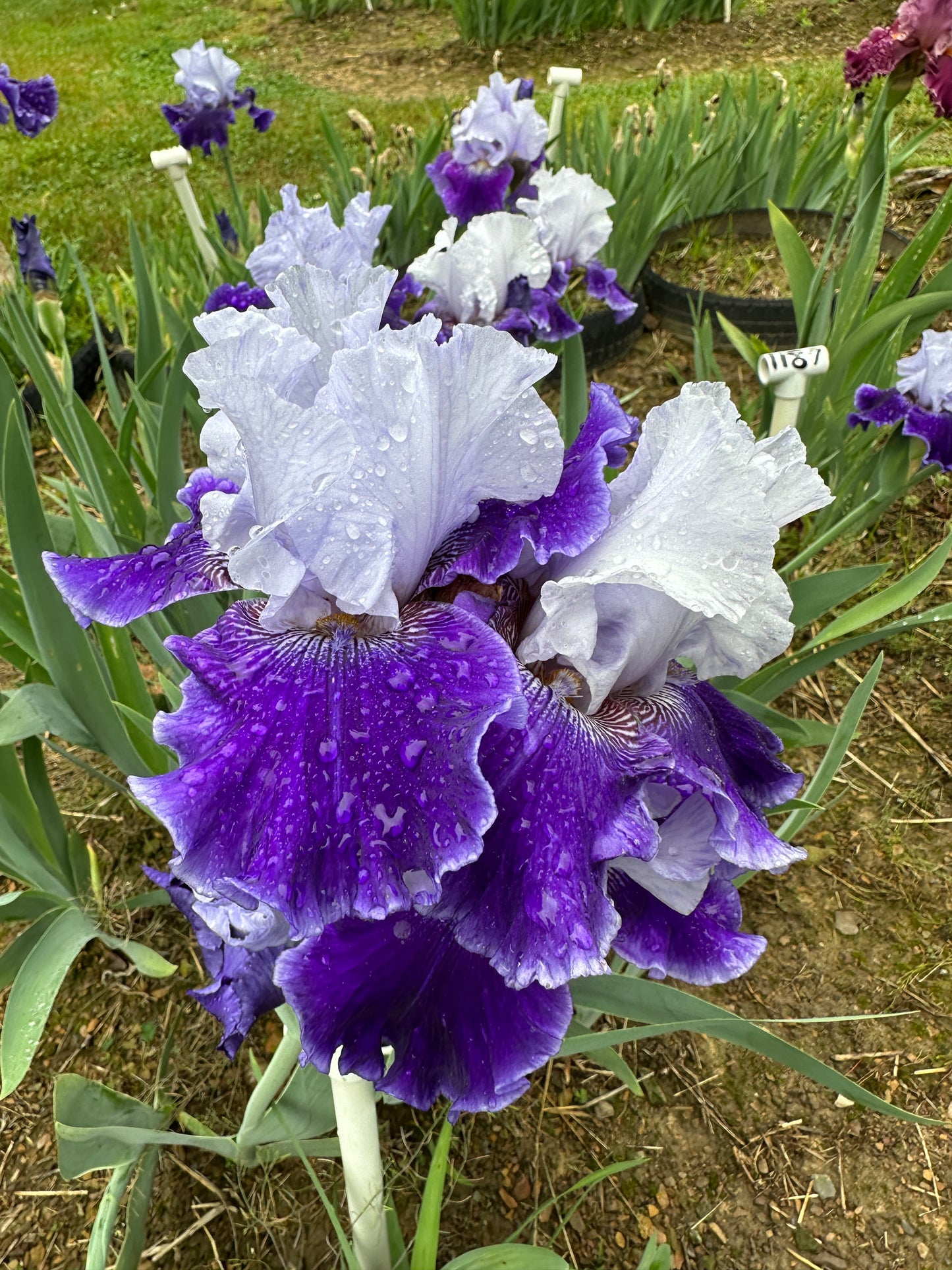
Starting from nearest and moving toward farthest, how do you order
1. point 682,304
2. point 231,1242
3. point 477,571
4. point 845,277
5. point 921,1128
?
point 477,571, point 231,1242, point 921,1128, point 845,277, point 682,304

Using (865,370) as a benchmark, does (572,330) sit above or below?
above

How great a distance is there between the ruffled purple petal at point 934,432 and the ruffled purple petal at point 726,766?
124 cm

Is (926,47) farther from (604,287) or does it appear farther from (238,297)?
(238,297)

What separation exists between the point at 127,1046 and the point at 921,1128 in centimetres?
139

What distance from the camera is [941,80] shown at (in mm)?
1965

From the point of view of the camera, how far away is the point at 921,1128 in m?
1.51

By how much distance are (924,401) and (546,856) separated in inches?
69.3

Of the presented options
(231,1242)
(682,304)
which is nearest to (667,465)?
(231,1242)

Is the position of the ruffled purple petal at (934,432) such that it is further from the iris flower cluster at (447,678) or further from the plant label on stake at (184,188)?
the plant label on stake at (184,188)

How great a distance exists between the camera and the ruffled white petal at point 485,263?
2219 mm

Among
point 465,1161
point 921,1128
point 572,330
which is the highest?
point 572,330

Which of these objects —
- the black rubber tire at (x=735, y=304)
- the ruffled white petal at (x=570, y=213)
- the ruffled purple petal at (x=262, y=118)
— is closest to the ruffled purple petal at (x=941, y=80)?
the ruffled white petal at (x=570, y=213)

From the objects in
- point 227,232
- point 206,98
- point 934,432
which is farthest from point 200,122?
point 934,432

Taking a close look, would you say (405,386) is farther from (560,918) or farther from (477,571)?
(560,918)
